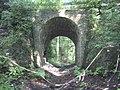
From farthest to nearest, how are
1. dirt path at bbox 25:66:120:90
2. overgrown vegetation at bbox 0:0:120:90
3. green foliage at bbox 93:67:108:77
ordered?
overgrown vegetation at bbox 0:0:120:90
green foliage at bbox 93:67:108:77
dirt path at bbox 25:66:120:90

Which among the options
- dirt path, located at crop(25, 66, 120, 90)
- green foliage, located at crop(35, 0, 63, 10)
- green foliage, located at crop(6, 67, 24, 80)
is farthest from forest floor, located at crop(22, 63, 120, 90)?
green foliage, located at crop(35, 0, 63, 10)

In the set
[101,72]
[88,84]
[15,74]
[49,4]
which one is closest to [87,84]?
[88,84]

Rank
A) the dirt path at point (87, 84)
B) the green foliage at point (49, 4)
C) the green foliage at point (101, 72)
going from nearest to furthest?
1. the dirt path at point (87, 84)
2. the green foliage at point (101, 72)
3. the green foliage at point (49, 4)

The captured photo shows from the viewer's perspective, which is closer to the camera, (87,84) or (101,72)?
(87,84)

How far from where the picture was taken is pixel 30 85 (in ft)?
25.1

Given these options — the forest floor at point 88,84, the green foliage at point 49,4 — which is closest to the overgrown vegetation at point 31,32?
the green foliage at point 49,4

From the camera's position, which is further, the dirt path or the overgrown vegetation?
the overgrown vegetation

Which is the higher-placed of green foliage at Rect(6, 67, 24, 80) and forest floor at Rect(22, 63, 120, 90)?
green foliage at Rect(6, 67, 24, 80)

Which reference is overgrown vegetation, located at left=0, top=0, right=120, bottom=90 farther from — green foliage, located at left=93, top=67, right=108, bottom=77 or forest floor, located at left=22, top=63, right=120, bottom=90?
forest floor, located at left=22, top=63, right=120, bottom=90

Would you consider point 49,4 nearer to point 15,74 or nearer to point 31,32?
point 31,32

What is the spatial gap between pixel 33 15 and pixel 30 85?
16.3 ft

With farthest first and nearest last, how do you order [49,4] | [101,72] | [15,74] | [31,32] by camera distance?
[49,4]
[31,32]
[101,72]
[15,74]

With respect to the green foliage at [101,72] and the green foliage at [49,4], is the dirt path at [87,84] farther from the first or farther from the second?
the green foliage at [49,4]

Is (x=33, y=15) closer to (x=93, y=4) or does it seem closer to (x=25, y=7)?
(x=25, y=7)
